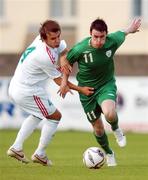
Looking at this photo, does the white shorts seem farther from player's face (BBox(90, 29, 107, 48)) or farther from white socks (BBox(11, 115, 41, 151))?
player's face (BBox(90, 29, 107, 48))

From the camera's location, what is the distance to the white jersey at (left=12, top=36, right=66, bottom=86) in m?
14.8

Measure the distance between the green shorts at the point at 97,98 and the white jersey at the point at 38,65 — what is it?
649 millimetres

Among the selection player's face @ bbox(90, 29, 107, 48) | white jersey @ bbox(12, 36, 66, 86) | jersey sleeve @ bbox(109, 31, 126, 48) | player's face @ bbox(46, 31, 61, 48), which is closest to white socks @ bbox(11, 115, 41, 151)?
white jersey @ bbox(12, 36, 66, 86)

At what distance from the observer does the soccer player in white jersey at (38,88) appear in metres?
14.8

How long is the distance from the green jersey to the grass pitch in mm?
1296

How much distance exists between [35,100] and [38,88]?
0.18 meters

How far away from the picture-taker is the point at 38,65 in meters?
14.9

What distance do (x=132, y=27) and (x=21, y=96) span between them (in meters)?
1.96

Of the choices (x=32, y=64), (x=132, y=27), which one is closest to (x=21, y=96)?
(x=32, y=64)

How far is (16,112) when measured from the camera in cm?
2670

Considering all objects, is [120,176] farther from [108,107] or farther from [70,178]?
[108,107]

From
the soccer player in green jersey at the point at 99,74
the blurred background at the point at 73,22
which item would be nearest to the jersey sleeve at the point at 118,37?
the soccer player in green jersey at the point at 99,74

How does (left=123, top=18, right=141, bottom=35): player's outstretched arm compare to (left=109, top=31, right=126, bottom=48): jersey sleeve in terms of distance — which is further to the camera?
(left=123, top=18, right=141, bottom=35): player's outstretched arm

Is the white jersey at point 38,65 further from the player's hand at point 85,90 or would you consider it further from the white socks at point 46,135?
the white socks at point 46,135
